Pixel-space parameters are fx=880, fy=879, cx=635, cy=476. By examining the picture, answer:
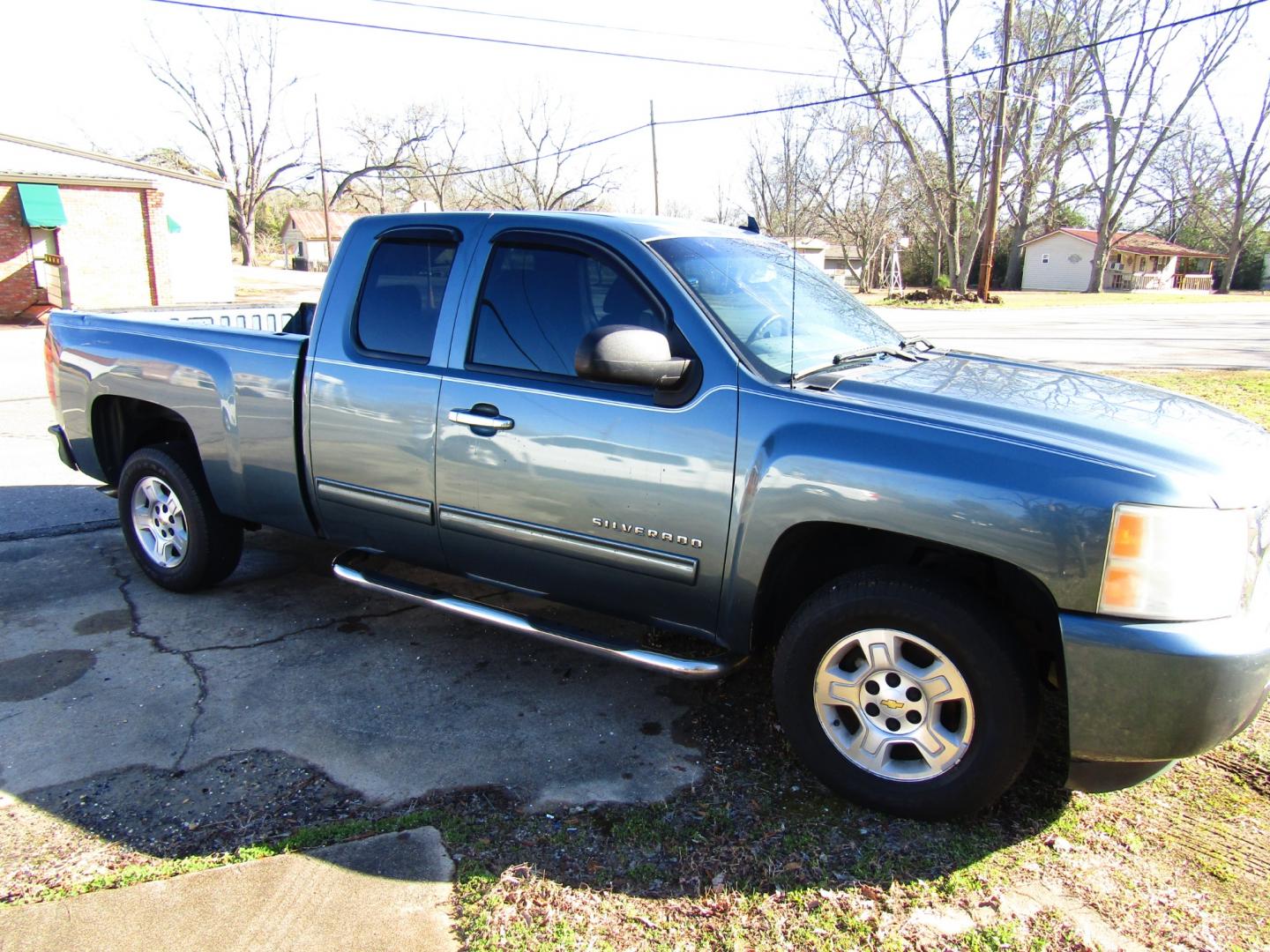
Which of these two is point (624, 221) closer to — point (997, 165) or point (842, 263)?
point (997, 165)

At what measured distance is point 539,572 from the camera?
11.4 feet

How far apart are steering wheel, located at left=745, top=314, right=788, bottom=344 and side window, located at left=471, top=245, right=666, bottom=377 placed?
325 millimetres

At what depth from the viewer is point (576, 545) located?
10.8 feet

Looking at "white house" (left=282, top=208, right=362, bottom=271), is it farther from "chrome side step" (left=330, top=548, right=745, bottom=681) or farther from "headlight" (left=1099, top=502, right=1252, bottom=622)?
"headlight" (left=1099, top=502, right=1252, bottom=622)

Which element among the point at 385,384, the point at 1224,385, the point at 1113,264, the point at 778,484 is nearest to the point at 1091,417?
the point at 778,484

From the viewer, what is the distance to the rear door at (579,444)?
3010mm

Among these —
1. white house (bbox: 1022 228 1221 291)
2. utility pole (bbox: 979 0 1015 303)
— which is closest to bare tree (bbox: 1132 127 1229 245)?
white house (bbox: 1022 228 1221 291)

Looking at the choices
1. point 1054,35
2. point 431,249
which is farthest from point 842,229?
point 431,249

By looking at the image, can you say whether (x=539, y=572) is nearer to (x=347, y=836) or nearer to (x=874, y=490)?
(x=347, y=836)

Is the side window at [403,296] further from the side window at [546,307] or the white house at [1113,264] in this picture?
the white house at [1113,264]

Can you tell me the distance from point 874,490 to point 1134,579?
73cm

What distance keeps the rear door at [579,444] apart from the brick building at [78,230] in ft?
69.8

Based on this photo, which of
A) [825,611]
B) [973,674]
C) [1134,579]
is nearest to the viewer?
[1134,579]

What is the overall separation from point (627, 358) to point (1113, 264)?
3077 inches
